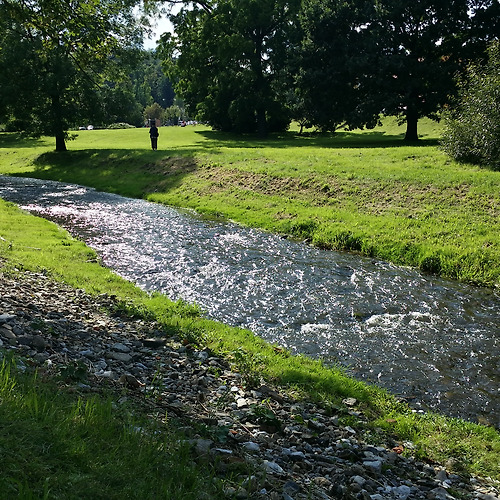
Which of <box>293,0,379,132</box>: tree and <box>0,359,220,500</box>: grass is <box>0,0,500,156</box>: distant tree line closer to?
<box>293,0,379,132</box>: tree

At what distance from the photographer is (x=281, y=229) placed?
69.2 ft

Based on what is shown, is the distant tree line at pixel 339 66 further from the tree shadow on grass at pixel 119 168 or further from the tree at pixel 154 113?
the tree at pixel 154 113

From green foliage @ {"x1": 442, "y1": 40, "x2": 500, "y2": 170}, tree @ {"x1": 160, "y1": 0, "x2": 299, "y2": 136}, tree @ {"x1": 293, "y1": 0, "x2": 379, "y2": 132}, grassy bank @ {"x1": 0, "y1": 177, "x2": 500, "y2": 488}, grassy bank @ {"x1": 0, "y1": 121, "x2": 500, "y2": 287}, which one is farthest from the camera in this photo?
tree @ {"x1": 160, "y1": 0, "x2": 299, "y2": 136}

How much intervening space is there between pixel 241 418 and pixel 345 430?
4.78 feet

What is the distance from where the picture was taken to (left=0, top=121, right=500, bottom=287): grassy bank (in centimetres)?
1678

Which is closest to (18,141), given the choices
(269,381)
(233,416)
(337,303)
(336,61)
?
(336,61)

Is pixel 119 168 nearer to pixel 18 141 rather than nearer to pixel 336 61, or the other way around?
pixel 336 61

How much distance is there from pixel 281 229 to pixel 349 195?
173 inches

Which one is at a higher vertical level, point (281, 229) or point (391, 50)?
point (391, 50)

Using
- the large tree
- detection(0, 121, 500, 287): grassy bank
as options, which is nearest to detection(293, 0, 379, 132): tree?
the large tree

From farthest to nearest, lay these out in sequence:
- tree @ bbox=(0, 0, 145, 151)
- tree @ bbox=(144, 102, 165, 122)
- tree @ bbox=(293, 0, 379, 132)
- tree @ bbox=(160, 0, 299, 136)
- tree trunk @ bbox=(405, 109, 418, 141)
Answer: tree @ bbox=(144, 102, 165, 122) < tree @ bbox=(160, 0, 299, 136) < tree trunk @ bbox=(405, 109, 418, 141) < tree @ bbox=(293, 0, 379, 132) < tree @ bbox=(0, 0, 145, 151)

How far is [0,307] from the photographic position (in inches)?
334

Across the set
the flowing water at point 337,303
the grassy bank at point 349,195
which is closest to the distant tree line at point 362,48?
the grassy bank at point 349,195

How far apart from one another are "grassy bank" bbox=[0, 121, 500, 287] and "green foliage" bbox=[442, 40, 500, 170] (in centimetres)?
85
